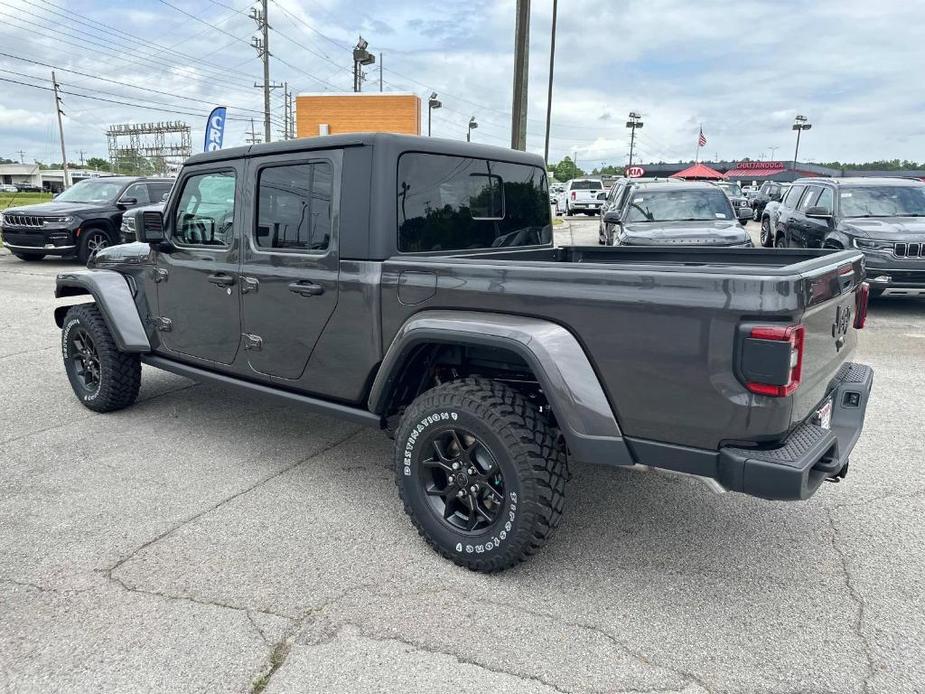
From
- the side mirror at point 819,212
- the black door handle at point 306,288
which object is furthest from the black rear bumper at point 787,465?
the side mirror at point 819,212

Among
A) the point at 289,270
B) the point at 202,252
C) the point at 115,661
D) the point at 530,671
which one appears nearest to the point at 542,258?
the point at 289,270

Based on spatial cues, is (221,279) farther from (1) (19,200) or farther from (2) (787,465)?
(1) (19,200)

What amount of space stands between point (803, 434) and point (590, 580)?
104 centimetres

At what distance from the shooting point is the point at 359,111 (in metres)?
30.0

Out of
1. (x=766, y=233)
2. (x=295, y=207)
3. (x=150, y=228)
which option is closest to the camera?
(x=295, y=207)

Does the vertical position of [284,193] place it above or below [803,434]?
above

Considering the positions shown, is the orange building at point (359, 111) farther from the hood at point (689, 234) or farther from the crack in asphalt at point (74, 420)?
the crack in asphalt at point (74, 420)

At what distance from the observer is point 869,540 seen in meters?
3.18

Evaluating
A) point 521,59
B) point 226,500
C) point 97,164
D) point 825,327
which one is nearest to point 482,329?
point 825,327

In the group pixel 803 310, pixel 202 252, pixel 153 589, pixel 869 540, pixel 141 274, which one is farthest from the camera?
pixel 141 274

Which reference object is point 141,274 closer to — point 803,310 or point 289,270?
point 289,270

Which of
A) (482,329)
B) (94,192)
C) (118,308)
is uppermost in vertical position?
(94,192)

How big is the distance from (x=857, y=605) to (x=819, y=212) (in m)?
7.75

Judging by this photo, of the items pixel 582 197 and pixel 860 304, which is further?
pixel 582 197
